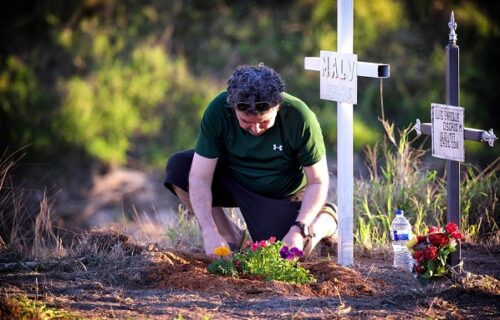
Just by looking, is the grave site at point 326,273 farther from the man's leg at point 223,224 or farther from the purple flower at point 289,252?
the man's leg at point 223,224

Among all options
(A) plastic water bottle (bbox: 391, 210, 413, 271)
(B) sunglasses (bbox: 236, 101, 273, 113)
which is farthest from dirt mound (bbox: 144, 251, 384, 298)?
(B) sunglasses (bbox: 236, 101, 273, 113)

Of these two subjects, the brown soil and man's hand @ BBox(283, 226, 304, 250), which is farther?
man's hand @ BBox(283, 226, 304, 250)

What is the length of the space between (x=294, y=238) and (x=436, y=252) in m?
0.91

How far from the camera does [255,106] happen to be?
5137mm

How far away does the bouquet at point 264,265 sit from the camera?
491 centimetres

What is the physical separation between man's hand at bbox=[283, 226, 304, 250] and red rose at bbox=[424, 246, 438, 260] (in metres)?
0.86

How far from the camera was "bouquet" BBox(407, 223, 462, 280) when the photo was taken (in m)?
4.72

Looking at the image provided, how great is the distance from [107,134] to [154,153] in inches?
32.6

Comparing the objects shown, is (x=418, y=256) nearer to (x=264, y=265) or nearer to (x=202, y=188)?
(x=264, y=265)

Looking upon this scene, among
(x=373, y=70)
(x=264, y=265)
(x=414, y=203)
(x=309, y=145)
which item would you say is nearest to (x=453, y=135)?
(x=373, y=70)

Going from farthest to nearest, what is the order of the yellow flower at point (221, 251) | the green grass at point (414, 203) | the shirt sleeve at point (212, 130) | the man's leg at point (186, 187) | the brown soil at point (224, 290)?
the green grass at point (414, 203) < the man's leg at point (186, 187) < the shirt sleeve at point (212, 130) < the yellow flower at point (221, 251) < the brown soil at point (224, 290)

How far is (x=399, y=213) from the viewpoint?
5473 mm

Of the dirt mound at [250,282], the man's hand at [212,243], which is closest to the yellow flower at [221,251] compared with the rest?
the dirt mound at [250,282]

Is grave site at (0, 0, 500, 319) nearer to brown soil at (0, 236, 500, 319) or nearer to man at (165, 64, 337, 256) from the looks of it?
brown soil at (0, 236, 500, 319)
